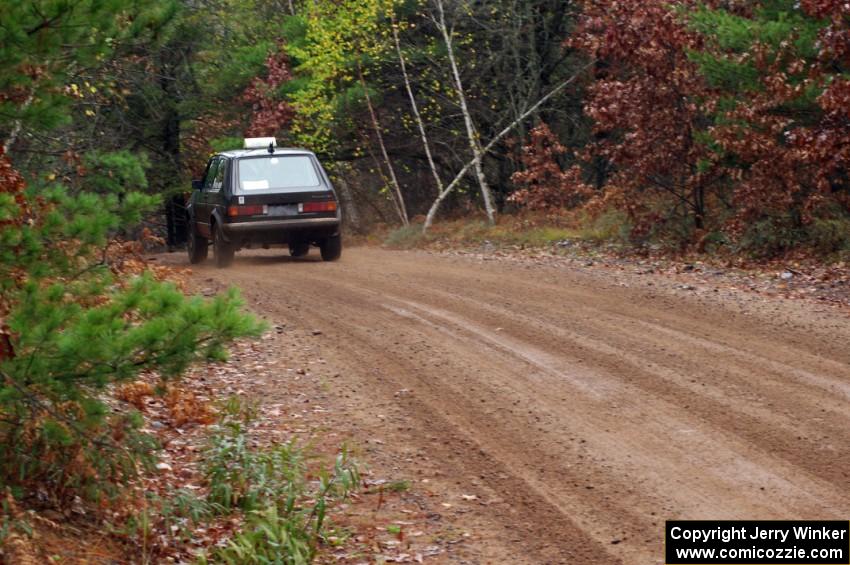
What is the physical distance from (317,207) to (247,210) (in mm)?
1170

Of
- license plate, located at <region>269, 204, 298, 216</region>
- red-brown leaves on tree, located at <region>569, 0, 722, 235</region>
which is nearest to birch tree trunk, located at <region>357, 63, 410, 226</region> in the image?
red-brown leaves on tree, located at <region>569, 0, 722, 235</region>

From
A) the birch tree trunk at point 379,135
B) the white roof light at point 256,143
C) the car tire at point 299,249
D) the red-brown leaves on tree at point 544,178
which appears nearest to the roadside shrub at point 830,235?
the red-brown leaves on tree at point 544,178

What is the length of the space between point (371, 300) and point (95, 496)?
315 inches

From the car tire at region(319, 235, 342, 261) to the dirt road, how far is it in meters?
4.14

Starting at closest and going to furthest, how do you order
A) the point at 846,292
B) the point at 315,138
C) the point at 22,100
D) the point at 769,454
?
the point at 22,100
the point at 769,454
the point at 846,292
the point at 315,138

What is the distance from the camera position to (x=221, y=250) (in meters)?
19.1

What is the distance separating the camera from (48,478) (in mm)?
6723

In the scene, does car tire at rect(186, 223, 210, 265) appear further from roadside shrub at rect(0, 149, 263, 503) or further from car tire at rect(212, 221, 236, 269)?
roadside shrub at rect(0, 149, 263, 503)

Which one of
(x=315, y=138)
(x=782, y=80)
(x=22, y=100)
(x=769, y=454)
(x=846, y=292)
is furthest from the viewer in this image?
(x=315, y=138)

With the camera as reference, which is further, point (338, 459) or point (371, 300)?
point (371, 300)

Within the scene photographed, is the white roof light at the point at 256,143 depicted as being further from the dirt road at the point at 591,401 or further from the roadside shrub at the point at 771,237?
the roadside shrub at the point at 771,237

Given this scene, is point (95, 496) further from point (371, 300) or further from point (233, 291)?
point (371, 300)

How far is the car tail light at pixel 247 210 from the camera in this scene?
61.1 feet

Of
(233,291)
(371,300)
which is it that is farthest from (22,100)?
(371,300)
